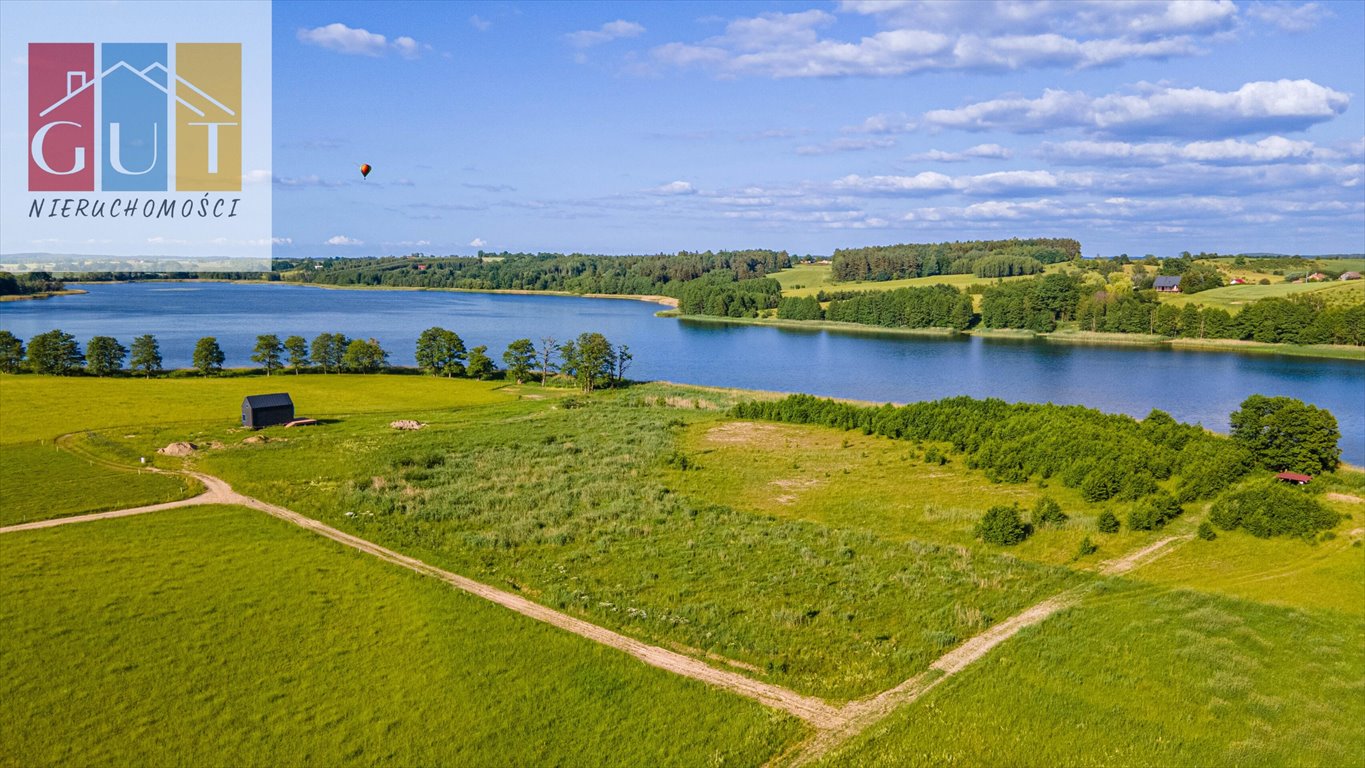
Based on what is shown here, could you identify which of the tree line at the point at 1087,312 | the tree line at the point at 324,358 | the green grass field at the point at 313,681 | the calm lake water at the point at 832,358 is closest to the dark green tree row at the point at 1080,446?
the calm lake water at the point at 832,358

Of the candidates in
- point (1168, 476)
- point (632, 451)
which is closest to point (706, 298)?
point (632, 451)

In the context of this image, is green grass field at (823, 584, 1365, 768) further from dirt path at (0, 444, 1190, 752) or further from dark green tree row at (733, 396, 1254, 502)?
dark green tree row at (733, 396, 1254, 502)

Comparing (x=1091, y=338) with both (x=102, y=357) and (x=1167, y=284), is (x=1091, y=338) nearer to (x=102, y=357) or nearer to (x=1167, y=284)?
(x=1167, y=284)

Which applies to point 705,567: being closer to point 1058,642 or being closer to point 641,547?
point 641,547

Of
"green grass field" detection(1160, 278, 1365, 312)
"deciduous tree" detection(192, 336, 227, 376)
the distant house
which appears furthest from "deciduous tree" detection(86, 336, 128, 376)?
the distant house

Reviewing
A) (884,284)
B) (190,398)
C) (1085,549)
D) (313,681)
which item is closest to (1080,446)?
(1085,549)

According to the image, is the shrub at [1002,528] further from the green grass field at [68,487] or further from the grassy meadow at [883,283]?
the grassy meadow at [883,283]
